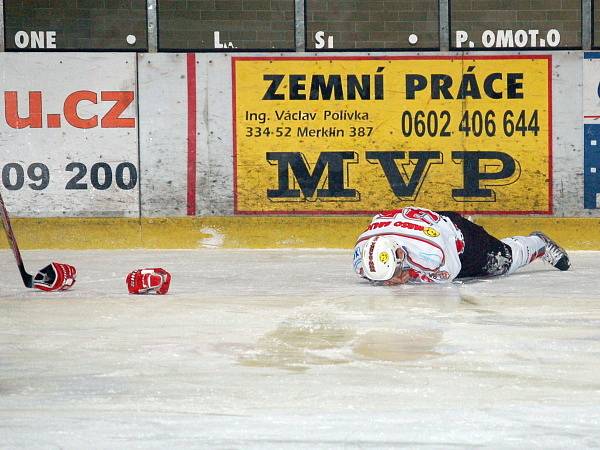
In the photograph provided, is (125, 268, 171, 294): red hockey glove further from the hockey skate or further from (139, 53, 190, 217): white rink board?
(139, 53, 190, 217): white rink board

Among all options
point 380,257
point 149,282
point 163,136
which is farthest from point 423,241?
point 163,136

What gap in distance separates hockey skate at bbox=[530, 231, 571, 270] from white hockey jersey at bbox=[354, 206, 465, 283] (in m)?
Result: 1.11

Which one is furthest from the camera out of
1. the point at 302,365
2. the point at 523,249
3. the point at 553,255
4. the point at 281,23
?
the point at 281,23

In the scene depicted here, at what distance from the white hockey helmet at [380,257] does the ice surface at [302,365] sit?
175mm

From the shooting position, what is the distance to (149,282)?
6621 mm

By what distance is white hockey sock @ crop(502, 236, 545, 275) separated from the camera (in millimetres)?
7348

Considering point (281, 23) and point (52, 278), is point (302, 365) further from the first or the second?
point (281, 23)

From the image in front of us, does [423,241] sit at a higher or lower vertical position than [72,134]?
lower

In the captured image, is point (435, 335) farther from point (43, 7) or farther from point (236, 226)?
point (43, 7)

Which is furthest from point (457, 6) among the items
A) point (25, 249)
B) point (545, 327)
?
point (545, 327)

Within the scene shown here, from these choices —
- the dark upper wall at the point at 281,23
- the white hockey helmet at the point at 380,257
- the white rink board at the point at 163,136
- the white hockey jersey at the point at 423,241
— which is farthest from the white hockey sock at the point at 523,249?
the white rink board at the point at 163,136

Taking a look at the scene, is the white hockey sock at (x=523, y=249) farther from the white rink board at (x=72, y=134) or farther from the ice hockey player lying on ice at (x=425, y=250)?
the white rink board at (x=72, y=134)

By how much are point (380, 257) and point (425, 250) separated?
0.41 m

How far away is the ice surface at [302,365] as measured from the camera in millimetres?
3348
